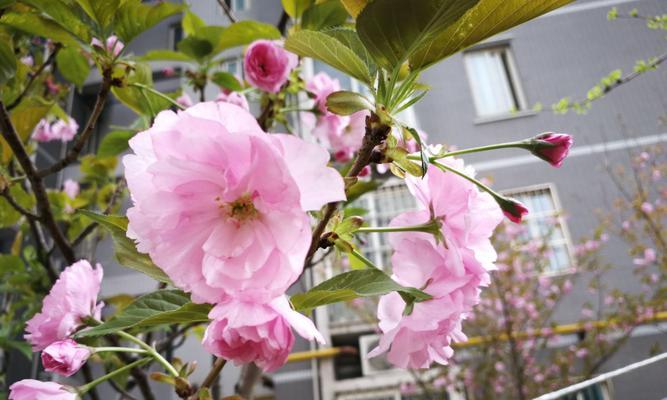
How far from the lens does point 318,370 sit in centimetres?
430

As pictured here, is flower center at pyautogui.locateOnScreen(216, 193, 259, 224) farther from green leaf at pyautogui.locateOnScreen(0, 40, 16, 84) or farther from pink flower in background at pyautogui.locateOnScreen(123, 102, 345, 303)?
green leaf at pyautogui.locateOnScreen(0, 40, 16, 84)

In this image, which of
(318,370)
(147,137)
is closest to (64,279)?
(147,137)

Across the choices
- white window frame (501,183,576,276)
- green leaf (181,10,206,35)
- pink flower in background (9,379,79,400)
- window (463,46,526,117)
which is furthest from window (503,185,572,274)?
pink flower in background (9,379,79,400)

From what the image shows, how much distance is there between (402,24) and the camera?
30cm

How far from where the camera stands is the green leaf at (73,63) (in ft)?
3.00

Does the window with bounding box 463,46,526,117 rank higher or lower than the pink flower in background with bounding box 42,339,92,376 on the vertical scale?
higher

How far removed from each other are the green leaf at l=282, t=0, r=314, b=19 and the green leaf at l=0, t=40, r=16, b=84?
17.1 inches

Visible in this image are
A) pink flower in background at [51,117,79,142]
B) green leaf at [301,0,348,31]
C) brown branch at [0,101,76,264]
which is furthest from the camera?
pink flower in background at [51,117,79,142]

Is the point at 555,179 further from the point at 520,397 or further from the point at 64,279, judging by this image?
the point at 64,279

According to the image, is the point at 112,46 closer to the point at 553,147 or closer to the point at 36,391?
the point at 36,391

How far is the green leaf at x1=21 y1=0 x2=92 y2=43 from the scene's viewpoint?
0.57 m

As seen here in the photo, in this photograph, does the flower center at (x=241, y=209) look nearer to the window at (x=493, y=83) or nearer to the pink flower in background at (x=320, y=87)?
the pink flower in background at (x=320, y=87)

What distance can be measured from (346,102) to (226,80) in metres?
0.76

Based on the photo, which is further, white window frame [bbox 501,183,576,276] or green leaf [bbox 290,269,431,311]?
white window frame [bbox 501,183,576,276]
